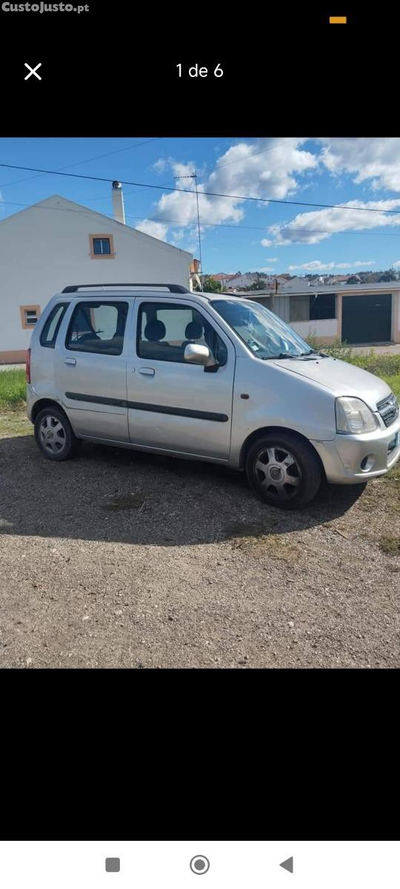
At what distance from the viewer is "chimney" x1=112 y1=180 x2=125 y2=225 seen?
86.0ft

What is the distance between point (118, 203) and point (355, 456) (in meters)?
26.9

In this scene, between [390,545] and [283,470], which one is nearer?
[390,545]

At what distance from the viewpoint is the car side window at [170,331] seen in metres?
4.56

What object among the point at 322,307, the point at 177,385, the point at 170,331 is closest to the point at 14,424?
the point at 170,331

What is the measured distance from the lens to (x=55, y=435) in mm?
5699

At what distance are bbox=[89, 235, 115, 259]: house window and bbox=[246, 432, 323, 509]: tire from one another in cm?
2283

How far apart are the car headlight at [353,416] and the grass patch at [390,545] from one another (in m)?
0.86

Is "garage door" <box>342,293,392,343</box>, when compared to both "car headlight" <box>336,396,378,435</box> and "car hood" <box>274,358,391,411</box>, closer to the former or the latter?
"car hood" <box>274,358,391,411</box>

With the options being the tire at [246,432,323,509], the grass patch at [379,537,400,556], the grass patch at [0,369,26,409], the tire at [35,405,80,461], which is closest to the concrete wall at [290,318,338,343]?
the grass patch at [0,369,26,409]

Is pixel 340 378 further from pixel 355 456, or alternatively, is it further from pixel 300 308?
pixel 300 308

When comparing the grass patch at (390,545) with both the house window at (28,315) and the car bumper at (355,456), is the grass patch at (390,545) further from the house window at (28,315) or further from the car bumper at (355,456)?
the house window at (28,315)

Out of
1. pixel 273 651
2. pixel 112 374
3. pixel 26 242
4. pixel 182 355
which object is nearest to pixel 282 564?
pixel 273 651

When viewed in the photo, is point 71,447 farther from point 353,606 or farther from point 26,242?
point 26,242
